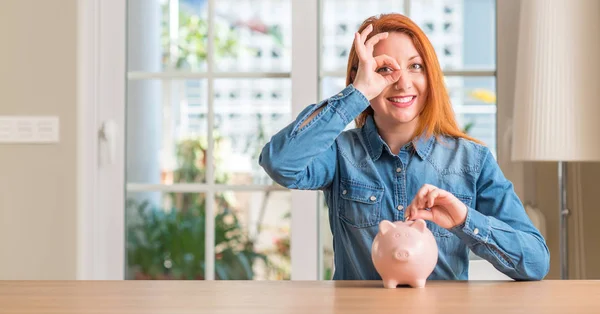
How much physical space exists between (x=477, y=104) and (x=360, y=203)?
147 cm

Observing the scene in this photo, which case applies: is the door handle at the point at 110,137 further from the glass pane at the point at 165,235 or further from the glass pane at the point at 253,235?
the glass pane at the point at 253,235

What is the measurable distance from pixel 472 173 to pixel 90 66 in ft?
5.82

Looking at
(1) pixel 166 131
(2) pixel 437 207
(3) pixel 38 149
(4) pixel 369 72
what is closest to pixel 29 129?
(3) pixel 38 149

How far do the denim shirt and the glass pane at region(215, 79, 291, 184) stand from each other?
4.27 feet

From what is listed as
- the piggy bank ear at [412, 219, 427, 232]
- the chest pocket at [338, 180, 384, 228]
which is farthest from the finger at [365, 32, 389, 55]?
the piggy bank ear at [412, 219, 427, 232]

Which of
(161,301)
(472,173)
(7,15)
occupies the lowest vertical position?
(161,301)

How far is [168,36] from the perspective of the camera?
315 centimetres

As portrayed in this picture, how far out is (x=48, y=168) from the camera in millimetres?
3014

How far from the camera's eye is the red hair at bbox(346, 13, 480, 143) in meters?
1.65

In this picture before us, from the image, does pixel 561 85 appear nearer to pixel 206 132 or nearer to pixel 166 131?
→ pixel 206 132

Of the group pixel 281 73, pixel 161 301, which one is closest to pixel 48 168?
pixel 281 73

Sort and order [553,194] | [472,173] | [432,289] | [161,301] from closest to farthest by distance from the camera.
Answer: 1. [161,301]
2. [432,289]
3. [472,173]
4. [553,194]

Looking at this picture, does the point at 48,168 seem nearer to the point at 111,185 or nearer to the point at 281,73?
the point at 111,185

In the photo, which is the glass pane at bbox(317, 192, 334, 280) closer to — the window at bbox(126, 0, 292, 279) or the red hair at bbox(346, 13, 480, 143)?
the window at bbox(126, 0, 292, 279)
